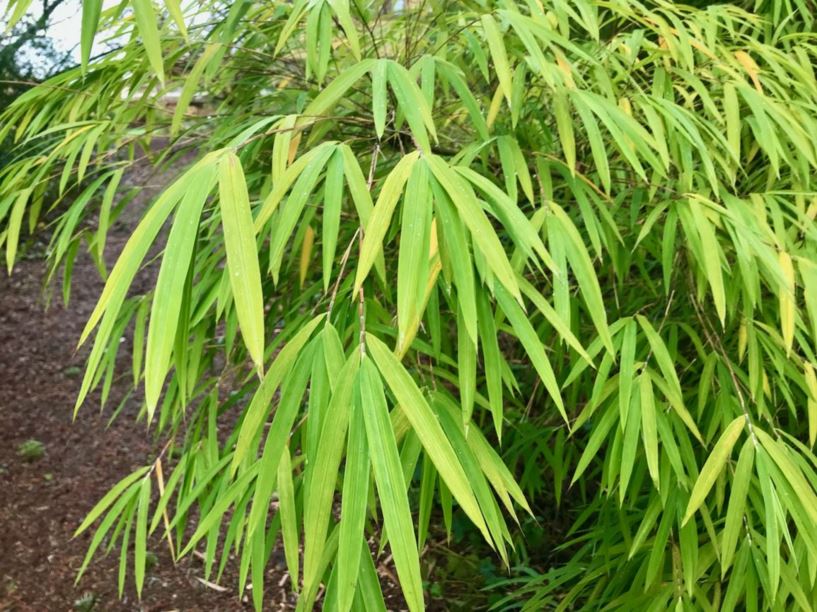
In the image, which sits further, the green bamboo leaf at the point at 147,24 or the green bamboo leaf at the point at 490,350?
the green bamboo leaf at the point at 490,350

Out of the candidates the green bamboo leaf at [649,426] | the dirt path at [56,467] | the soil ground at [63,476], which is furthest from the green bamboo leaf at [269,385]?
the dirt path at [56,467]

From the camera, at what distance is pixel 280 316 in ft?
4.61

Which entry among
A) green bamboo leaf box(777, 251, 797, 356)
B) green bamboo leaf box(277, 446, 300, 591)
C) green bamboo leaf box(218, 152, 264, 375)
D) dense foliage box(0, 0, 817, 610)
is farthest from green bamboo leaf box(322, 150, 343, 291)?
green bamboo leaf box(777, 251, 797, 356)

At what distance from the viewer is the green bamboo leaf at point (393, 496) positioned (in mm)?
536

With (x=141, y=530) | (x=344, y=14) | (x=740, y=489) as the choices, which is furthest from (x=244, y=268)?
(x=141, y=530)

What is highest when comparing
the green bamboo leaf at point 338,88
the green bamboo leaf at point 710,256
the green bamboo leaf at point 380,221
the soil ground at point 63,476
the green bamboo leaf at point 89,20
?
the green bamboo leaf at point 89,20

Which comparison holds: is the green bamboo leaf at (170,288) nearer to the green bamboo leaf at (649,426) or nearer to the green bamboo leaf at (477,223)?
the green bamboo leaf at (477,223)

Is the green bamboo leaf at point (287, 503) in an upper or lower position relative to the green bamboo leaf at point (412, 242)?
lower

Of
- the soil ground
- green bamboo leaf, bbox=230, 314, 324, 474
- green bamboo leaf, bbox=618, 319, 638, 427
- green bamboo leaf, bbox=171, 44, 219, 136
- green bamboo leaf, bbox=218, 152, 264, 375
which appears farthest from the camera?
the soil ground

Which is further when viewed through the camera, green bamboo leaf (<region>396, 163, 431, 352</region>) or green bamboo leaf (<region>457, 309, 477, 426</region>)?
green bamboo leaf (<region>457, 309, 477, 426</region>)

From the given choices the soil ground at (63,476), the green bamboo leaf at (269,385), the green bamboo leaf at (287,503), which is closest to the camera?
the green bamboo leaf at (269,385)

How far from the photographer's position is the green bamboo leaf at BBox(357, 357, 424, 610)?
0.54 metres

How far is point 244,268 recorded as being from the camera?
21.4 inches

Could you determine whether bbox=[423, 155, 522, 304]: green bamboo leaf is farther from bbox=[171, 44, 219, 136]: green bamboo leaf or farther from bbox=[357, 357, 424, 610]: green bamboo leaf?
bbox=[171, 44, 219, 136]: green bamboo leaf
